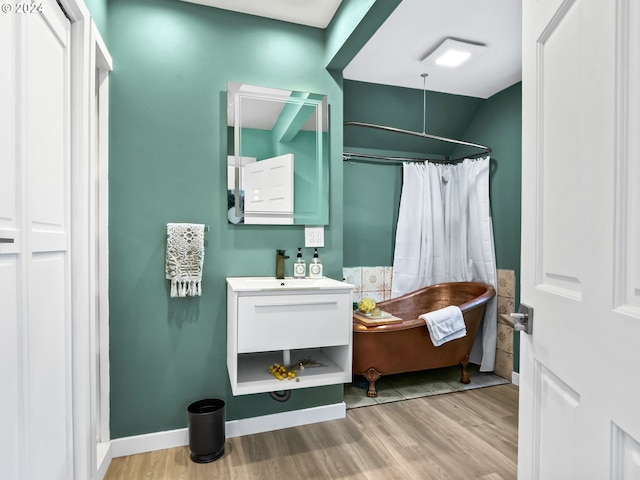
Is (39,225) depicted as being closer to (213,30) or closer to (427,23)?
(213,30)

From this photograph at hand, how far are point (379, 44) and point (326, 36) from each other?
15.5 inches

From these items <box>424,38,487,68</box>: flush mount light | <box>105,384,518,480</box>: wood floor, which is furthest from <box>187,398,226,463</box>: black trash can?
<box>424,38,487,68</box>: flush mount light

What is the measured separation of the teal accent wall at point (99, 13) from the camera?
5.75 ft

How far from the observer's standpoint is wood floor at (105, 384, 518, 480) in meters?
1.92

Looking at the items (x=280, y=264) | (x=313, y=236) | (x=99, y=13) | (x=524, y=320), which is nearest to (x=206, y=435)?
(x=280, y=264)

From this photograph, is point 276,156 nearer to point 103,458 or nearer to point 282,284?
point 282,284

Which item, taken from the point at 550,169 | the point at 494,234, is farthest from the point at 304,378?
the point at 494,234

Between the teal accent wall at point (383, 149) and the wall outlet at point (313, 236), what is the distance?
120cm

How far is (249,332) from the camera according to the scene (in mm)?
1928

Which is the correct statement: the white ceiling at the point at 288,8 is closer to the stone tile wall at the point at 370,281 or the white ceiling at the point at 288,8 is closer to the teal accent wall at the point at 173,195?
the teal accent wall at the point at 173,195

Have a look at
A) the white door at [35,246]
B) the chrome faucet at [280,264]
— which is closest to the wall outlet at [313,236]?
the chrome faucet at [280,264]

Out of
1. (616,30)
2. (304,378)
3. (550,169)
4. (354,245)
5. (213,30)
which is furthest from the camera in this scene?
(354,245)

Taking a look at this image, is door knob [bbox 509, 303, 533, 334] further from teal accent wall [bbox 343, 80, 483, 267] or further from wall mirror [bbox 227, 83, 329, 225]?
teal accent wall [bbox 343, 80, 483, 267]

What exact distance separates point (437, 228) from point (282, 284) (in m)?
2.15
